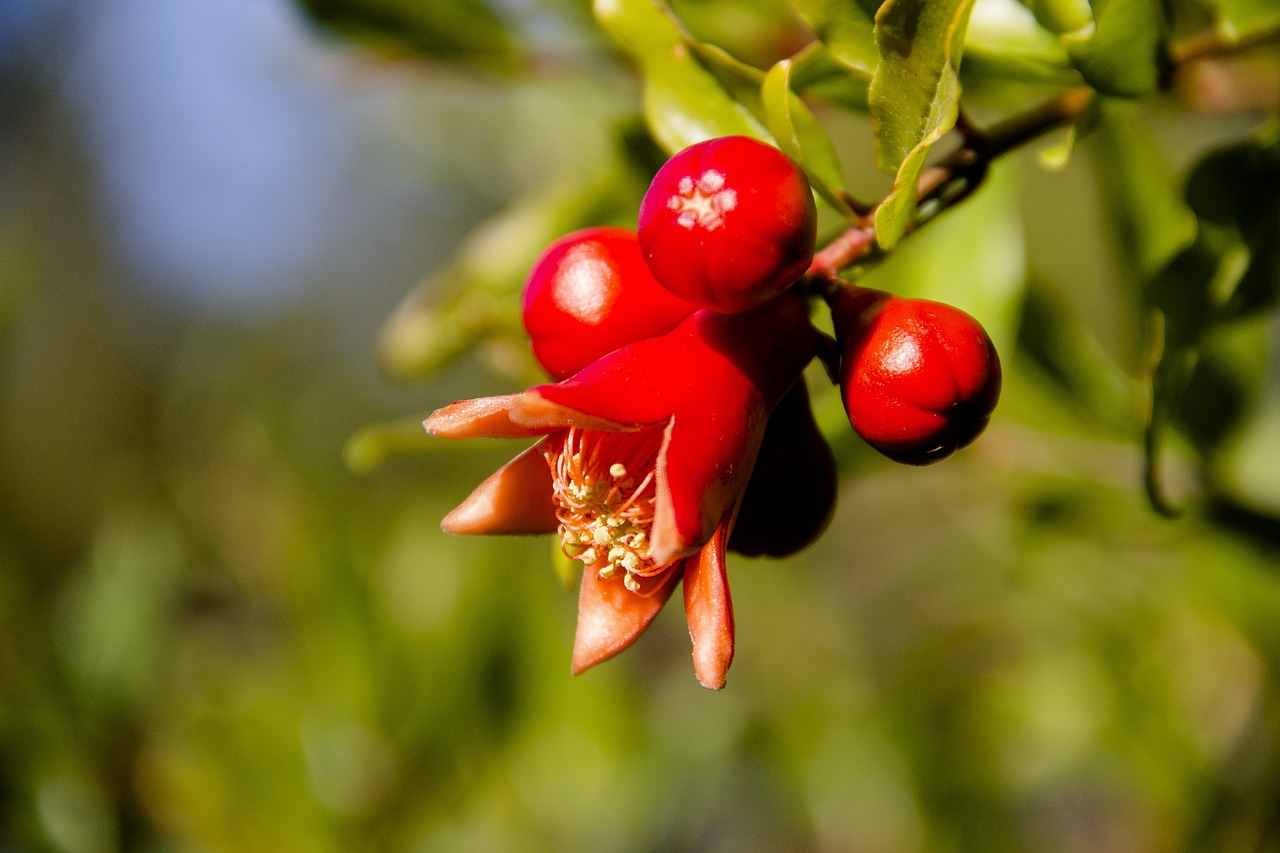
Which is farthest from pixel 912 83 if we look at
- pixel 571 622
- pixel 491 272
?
pixel 571 622

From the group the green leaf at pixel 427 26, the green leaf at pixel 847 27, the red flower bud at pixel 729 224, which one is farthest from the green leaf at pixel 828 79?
the green leaf at pixel 427 26

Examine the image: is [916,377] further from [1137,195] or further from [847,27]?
[1137,195]

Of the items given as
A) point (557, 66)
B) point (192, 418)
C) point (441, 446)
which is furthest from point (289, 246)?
point (441, 446)

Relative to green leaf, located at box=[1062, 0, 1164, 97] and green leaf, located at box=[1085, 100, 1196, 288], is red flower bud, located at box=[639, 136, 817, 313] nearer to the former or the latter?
green leaf, located at box=[1062, 0, 1164, 97]

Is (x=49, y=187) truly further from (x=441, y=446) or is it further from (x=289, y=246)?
(x=441, y=446)

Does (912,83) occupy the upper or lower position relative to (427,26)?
upper

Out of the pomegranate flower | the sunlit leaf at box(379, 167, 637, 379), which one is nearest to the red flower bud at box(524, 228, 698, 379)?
the pomegranate flower
